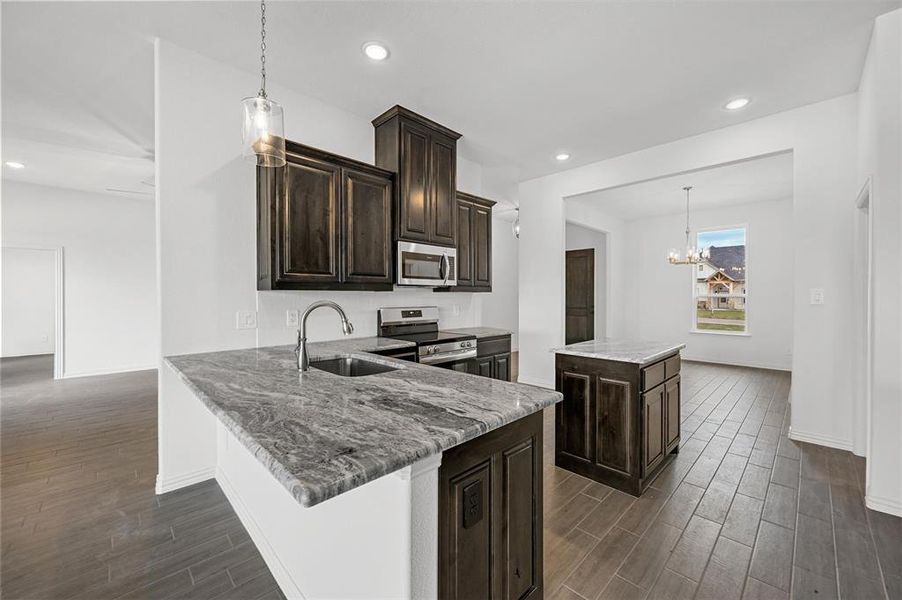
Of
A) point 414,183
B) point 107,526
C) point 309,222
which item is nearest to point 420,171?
point 414,183

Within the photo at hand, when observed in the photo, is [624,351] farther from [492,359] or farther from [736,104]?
Answer: [736,104]

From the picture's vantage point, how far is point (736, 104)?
126 inches

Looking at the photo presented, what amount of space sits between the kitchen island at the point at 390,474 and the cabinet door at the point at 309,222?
1031 millimetres

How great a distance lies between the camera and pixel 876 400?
2.21 meters

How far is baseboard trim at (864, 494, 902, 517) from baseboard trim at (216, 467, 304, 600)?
10.3 ft

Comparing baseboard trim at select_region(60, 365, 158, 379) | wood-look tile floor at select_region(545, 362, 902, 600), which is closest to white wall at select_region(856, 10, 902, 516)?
wood-look tile floor at select_region(545, 362, 902, 600)

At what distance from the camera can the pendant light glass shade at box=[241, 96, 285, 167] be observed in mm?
1739

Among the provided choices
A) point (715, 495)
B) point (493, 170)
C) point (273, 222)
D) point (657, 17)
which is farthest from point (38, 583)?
point (493, 170)

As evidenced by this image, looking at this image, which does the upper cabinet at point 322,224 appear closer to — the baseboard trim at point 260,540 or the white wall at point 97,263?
the baseboard trim at point 260,540

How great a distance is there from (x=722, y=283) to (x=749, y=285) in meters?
0.39

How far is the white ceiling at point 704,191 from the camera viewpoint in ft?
15.7

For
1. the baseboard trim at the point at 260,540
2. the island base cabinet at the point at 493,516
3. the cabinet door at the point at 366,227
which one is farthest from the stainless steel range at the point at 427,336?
the island base cabinet at the point at 493,516

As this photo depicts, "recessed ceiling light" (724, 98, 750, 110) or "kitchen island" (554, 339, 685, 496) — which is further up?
"recessed ceiling light" (724, 98, 750, 110)

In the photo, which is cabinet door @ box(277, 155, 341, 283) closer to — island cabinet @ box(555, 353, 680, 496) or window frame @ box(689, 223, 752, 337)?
island cabinet @ box(555, 353, 680, 496)
